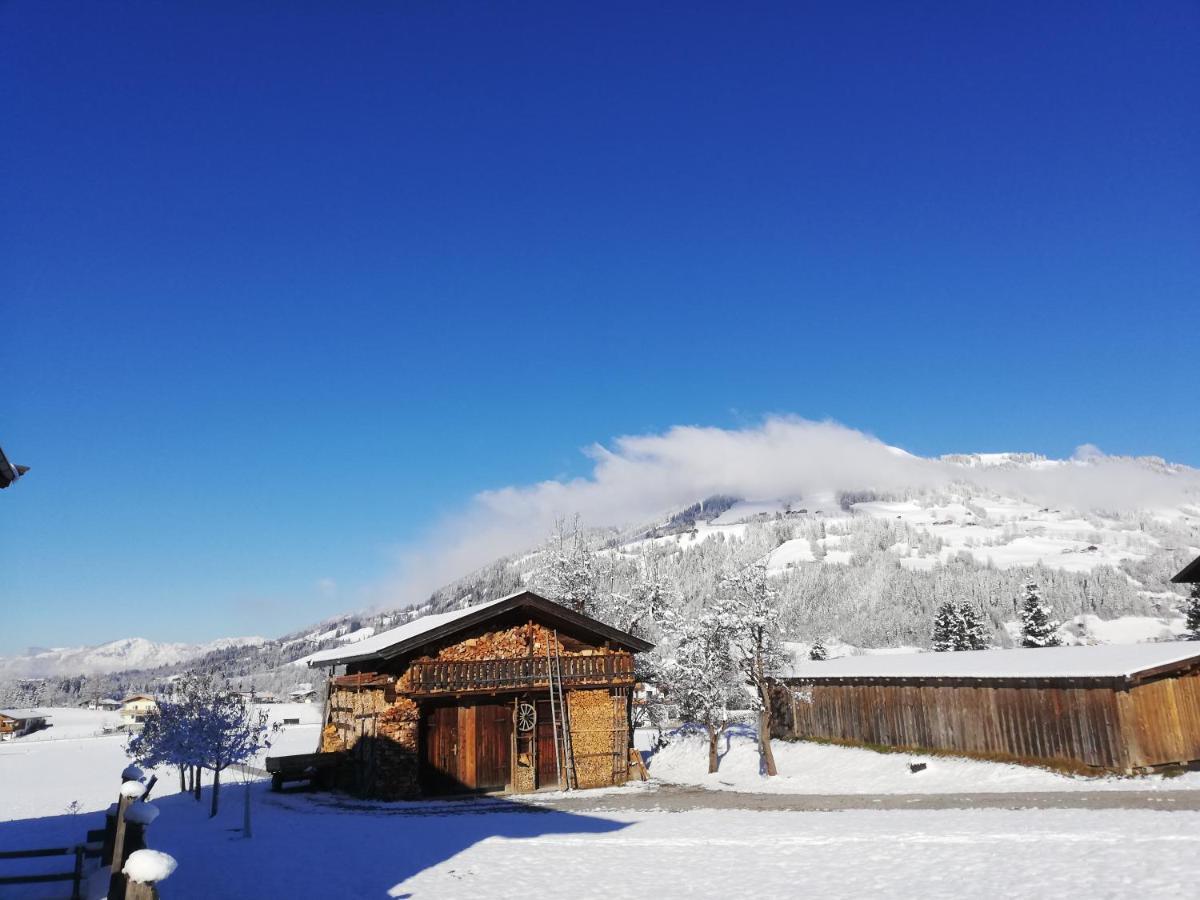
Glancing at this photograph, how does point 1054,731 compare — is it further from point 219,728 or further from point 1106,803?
point 219,728

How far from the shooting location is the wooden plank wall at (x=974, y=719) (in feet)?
80.0

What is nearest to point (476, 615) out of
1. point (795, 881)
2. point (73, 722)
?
point (795, 881)

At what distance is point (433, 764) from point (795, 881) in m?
18.0

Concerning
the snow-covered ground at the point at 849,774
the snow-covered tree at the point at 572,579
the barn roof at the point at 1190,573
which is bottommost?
the snow-covered ground at the point at 849,774

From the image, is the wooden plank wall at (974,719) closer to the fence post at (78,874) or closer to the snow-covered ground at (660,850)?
the snow-covered ground at (660,850)

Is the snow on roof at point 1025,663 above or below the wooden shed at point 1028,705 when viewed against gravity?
above

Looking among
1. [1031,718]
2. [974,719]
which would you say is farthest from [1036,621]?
[1031,718]

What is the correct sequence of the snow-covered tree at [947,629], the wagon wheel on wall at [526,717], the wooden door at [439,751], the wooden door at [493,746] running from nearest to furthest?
the wooden door at [439,751]
the wooden door at [493,746]
the wagon wheel on wall at [526,717]
the snow-covered tree at [947,629]

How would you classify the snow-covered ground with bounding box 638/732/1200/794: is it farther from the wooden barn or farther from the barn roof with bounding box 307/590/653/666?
the barn roof with bounding box 307/590/653/666

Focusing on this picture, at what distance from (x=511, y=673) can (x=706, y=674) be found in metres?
8.74

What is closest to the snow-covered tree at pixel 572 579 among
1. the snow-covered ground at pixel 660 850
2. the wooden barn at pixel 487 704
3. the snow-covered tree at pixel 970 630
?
the wooden barn at pixel 487 704

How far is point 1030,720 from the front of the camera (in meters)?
26.7

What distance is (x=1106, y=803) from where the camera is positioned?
62.5 ft

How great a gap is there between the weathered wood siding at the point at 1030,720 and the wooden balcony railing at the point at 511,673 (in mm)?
10216
